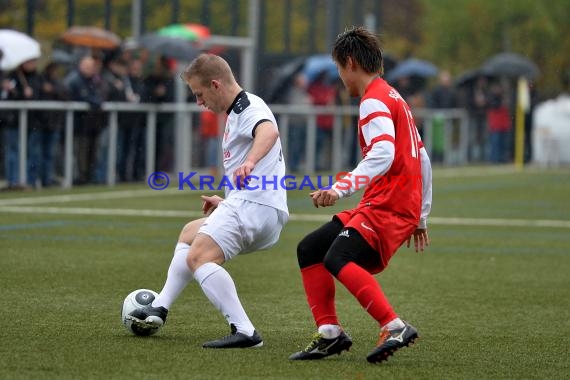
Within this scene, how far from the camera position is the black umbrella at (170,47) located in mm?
22234

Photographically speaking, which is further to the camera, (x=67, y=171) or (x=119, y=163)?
(x=119, y=163)

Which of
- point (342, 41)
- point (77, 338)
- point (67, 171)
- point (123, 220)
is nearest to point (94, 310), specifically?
point (77, 338)

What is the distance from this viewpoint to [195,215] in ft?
55.1

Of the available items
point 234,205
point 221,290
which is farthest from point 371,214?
point 221,290

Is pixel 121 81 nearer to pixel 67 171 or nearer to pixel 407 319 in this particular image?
pixel 67 171

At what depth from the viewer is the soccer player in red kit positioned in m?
6.81

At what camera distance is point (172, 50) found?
22250 mm

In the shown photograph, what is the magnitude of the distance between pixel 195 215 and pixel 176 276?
365 inches

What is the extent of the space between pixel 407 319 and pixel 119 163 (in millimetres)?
13798

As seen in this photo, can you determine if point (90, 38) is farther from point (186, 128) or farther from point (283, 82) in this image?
point (283, 82)

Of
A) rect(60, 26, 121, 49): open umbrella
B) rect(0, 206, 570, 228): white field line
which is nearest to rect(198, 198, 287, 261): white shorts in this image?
rect(0, 206, 570, 228): white field line

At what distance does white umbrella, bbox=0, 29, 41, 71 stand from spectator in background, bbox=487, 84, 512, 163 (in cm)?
1660

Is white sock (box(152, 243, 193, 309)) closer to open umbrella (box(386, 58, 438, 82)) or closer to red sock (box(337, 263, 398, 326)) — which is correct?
red sock (box(337, 263, 398, 326))

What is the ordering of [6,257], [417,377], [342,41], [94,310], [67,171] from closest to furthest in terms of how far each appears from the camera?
[417,377], [342,41], [94,310], [6,257], [67,171]
